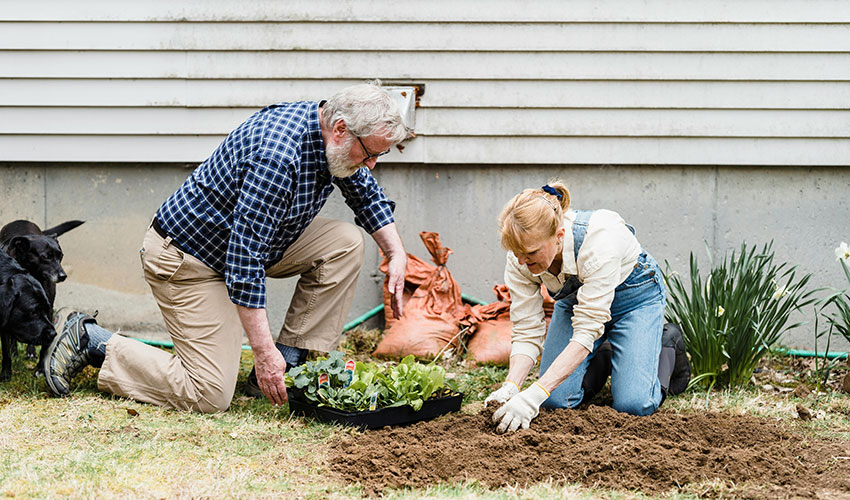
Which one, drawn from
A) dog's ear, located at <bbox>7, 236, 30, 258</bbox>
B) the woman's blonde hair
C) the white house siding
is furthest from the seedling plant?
the white house siding

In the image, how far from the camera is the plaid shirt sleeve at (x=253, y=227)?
3256 millimetres

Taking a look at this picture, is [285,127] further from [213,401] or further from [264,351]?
[213,401]

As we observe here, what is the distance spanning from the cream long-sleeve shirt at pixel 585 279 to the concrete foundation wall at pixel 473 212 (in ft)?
5.71

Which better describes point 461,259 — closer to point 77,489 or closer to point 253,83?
point 253,83

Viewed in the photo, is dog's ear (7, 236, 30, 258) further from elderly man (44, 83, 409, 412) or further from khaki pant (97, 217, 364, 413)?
khaki pant (97, 217, 364, 413)

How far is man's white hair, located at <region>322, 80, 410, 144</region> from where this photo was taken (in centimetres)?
326

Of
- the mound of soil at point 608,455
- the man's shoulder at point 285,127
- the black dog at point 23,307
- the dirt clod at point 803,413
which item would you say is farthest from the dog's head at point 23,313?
the dirt clod at point 803,413

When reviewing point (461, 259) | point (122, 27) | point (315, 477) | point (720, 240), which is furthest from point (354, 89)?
point (720, 240)

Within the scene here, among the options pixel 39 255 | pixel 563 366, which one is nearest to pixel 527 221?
pixel 563 366

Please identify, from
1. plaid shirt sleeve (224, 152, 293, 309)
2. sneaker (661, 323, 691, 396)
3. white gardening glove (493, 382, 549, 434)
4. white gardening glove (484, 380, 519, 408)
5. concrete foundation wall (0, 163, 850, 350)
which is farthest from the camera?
concrete foundation wall (0, 163, 850, 350)

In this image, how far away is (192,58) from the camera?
17.1 feet

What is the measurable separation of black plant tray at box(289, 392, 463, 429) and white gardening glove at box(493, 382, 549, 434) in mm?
458

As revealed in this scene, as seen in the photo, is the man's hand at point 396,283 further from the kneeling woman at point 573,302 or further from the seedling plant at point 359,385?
the kneeling woman at point 573,302

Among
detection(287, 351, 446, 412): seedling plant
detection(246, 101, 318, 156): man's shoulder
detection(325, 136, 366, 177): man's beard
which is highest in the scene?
detection(246, 101, 318, 156): man's shoulder
